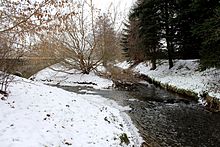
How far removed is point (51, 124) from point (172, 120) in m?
6.09

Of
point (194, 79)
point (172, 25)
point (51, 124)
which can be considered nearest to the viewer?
point (51, 124)

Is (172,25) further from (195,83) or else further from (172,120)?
(172,120)

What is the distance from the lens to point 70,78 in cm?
2889

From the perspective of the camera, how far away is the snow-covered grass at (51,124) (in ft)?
22.5

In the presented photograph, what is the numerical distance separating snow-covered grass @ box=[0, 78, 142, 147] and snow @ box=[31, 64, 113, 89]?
1263cm

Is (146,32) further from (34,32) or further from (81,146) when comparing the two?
(81,146)

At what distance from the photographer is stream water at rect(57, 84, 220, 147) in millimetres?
9680

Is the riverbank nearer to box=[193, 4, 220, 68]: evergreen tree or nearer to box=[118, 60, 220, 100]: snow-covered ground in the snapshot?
box=[118, 60, 220, 100]: snow-covered ground

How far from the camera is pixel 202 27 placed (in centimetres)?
1708

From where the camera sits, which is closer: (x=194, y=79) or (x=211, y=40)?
(x=211, y=40)

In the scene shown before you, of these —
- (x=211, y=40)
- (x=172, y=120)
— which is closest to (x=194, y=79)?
(x=211, y=40)

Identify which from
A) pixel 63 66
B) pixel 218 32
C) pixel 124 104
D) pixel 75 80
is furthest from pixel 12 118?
pixel 63 66

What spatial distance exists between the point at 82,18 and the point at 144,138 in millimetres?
20766

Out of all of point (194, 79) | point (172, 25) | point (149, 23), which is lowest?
point (194, 79)
